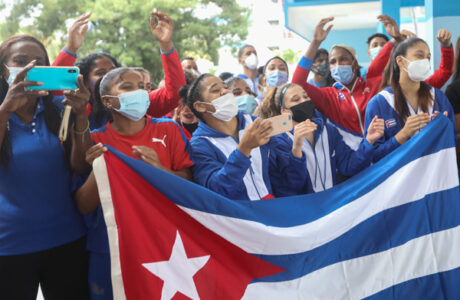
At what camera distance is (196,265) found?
274cm

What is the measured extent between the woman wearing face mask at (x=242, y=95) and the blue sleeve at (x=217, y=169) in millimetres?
1844

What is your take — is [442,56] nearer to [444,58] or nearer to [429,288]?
[444,58]

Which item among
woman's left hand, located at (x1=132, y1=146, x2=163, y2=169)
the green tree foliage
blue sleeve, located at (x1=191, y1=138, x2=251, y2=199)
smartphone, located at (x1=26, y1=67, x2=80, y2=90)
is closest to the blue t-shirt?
smartphone, located at (x1=26, y1=67, x2=80, y2=90)

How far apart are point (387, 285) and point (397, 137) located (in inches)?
40.3

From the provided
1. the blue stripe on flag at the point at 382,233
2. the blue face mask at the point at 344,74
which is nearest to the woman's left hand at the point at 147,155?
the blue stripe on flag at the point at 382,233

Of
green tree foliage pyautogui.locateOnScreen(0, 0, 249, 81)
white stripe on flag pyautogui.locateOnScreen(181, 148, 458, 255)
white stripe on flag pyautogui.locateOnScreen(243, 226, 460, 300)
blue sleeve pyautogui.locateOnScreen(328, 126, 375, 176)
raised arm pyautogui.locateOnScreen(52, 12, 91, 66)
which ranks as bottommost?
white stripe on flag pyautogui.locateOnScreen(243, 226, 460, 300)

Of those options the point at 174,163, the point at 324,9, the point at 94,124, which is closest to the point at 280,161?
the point at 174,163

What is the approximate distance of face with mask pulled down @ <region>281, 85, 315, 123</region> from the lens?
3.81m

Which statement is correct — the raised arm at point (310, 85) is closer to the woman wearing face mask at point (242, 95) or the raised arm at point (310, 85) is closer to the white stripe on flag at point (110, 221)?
the woman wearing face mask at point (242, 95)

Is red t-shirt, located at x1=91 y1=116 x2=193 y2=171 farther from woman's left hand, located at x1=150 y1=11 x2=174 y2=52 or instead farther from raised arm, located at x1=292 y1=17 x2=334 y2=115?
raised arm, located at x1=292 y1=17 x2=334 y2=115

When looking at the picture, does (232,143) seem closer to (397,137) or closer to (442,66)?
(397,137)

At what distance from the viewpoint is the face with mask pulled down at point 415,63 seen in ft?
13.1

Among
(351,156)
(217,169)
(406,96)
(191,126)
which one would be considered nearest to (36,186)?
(217,169)

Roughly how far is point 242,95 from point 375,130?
5.95 ft
